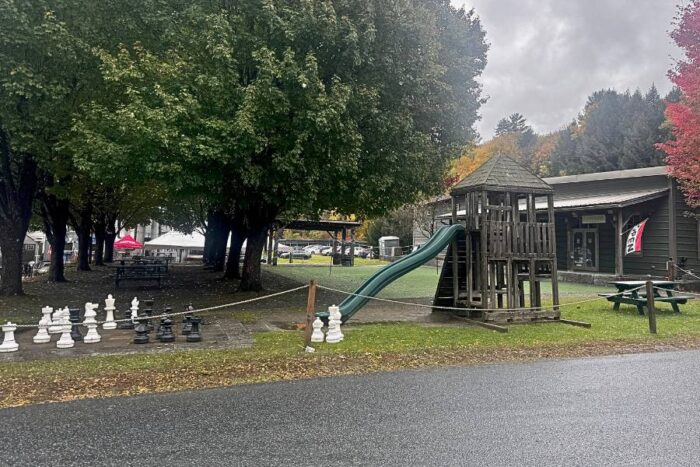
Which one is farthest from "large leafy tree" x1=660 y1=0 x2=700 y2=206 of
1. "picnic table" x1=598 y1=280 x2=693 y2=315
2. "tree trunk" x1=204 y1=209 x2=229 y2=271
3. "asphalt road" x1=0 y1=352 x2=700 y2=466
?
"tree trunk" x1=204 y1=209 x2=229 y2=271

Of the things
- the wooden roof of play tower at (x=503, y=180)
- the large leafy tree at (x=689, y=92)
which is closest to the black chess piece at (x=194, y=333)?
the wooden roof of play tower at (x=503, y=180)

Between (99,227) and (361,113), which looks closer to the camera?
(361,113)

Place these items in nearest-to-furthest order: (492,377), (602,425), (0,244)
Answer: (602,425)
(492,377)
(0,244)

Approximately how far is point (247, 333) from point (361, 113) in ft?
19.9

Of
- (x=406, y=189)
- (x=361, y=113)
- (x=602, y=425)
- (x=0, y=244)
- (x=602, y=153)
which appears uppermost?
(x=602, y=153)

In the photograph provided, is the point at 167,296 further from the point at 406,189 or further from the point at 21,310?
the point at 406,189

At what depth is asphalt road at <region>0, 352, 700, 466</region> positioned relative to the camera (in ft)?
12.4

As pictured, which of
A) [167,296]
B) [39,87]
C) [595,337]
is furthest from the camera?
[167,296]

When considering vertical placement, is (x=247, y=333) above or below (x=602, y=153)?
below

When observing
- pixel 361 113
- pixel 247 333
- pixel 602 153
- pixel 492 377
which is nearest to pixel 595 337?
pixel 492 377

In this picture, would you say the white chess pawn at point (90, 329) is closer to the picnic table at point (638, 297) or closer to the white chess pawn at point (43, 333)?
the white chess pawn at point (43, 333)

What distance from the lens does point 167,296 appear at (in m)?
15.1

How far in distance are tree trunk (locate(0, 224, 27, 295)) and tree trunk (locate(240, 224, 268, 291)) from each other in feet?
20.4

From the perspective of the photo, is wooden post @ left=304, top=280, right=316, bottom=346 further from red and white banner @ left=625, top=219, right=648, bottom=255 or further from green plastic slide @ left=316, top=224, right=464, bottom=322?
red and white banner @ left=625, top=219, right=648, bottom=255
